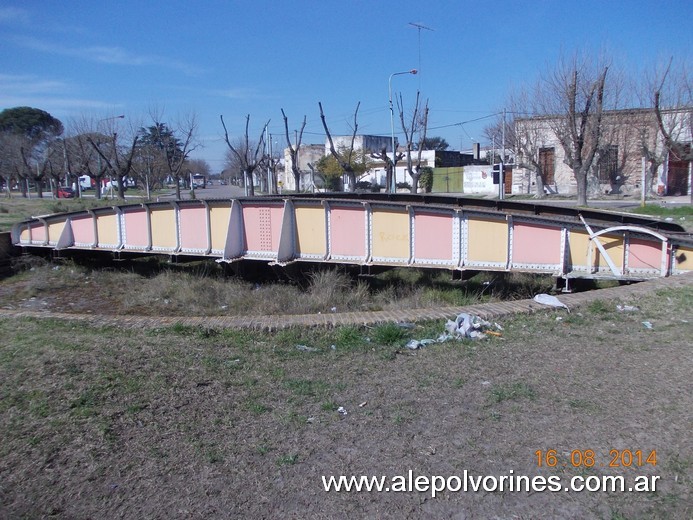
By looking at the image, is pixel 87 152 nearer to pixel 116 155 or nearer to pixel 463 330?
pixel 116 155

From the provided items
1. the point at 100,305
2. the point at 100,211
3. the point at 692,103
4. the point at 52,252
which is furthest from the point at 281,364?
the point at 692,103

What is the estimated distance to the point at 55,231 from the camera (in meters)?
13.6

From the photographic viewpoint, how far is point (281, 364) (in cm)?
509

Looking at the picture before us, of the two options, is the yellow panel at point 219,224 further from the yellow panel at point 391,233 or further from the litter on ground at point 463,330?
the litter on ground at point 463,330

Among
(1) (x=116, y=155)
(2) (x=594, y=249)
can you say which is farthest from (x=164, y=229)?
(1) (x=116, y=155)

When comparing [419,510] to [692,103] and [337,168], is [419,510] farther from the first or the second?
[337,168]

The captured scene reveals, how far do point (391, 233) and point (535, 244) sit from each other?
214cm

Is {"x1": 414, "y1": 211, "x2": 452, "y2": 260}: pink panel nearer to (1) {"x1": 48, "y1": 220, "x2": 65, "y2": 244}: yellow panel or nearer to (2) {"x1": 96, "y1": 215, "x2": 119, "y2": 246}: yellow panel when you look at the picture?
(2) {"x1": 96, "y1": 215, "x2": 119, "y2": 246}: yellow panel

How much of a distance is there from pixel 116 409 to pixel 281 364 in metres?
1.49

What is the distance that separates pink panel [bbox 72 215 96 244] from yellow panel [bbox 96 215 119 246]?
0.20 meters

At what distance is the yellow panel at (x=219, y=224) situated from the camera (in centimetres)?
1076

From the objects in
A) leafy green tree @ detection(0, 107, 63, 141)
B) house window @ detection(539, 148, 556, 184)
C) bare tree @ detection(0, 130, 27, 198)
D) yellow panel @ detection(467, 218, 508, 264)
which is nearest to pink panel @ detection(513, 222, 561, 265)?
yellow panel @ detection(467, 218, 508, 264)
